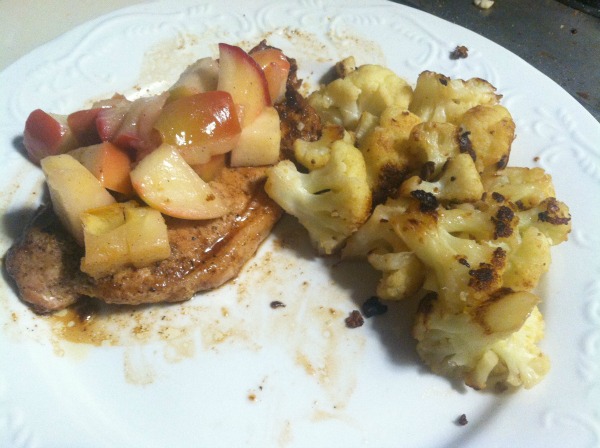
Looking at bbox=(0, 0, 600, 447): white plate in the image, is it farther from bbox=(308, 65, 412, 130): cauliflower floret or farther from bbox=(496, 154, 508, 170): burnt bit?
bbox=(308, 65, 412, 130): cauliflower floret

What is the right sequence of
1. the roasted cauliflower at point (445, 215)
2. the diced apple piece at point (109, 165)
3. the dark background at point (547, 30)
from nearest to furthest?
the roasted cauliflower at point (445, 215), the diced apple piece at point (109, 165), the dark background at point (547, 30)

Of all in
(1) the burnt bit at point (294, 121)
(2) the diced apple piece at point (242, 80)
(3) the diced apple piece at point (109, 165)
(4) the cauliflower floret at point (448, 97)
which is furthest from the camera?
(1) the burnt bit at point (294, 121)

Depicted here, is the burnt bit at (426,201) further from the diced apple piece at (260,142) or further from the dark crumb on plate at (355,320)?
the diced apple piece at (260,142)

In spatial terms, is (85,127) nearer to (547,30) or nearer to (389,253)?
(389,253)

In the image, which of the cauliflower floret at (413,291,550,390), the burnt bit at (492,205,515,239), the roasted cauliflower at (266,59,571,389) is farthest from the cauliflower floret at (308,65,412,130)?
the cauliflower floret at (413,291,550,390)

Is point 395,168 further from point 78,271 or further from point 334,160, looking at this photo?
point 78,271

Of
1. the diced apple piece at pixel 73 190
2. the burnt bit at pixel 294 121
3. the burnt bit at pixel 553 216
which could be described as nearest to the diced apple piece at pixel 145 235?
the diced apple piece at pixel 73 190
